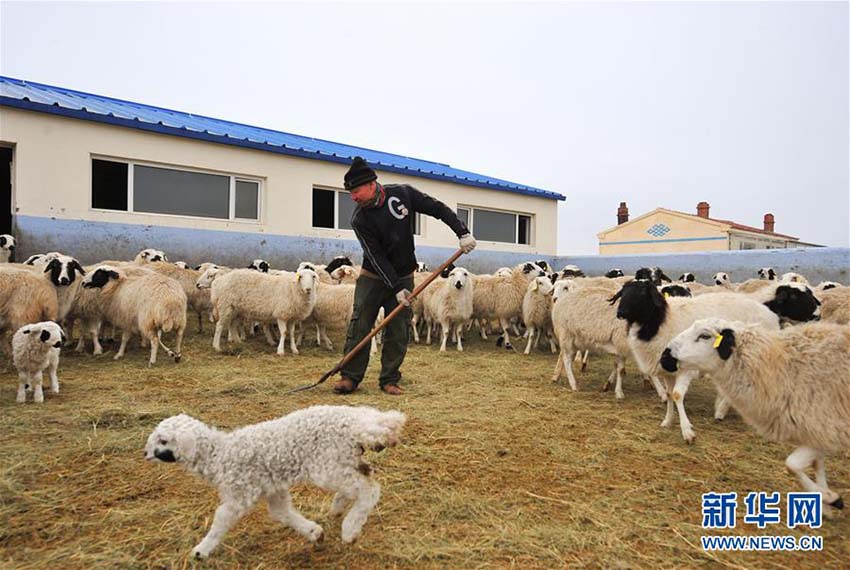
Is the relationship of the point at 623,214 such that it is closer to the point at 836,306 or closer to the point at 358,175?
the point at 836,306

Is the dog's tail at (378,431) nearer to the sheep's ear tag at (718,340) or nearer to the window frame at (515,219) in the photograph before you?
the sheep's ear tag at (718,340)

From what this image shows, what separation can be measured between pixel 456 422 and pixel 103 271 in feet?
20.0

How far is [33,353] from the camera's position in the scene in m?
5.16

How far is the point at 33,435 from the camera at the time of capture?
4.22 meters

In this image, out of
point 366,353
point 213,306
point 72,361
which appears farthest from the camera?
point 213,306

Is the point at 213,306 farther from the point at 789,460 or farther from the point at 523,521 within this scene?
the point at 789,460

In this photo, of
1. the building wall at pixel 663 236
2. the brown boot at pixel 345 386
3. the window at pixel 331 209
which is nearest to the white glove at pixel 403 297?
the brown boot at pixel 345 386

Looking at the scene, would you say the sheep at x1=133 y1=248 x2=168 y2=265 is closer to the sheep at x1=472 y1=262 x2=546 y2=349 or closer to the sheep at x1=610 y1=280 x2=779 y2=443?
the sheep at x1=472 y1=262 x2=546 y2=349

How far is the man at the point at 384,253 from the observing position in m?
5.73

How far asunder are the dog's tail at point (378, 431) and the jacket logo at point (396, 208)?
3.56m

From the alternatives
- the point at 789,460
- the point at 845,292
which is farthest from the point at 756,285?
the point at 789,460

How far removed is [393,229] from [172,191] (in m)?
8.47

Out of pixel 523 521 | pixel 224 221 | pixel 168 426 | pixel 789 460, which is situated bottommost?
pixel 523 521

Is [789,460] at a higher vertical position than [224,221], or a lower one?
lower
